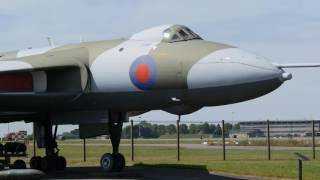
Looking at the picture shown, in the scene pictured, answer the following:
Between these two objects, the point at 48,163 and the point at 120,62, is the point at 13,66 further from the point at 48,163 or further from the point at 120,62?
the point at 48,163

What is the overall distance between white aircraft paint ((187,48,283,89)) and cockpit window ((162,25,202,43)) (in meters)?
1.24

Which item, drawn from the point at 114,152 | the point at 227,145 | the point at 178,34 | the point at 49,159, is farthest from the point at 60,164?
the point at 227,145

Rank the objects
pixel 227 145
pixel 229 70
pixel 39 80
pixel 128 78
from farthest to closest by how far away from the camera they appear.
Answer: pixel 227 145, pixel 39 80, pixel 128 78, pixel 229 70

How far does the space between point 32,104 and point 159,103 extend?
334 cm

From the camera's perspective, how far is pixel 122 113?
1521cm

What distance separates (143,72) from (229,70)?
6.96 feet

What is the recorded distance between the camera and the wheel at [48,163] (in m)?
17.1

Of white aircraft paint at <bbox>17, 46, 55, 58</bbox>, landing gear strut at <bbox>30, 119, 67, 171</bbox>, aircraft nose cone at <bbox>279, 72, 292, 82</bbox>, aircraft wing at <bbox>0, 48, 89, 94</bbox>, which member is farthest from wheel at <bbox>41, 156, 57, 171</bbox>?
aircraft nose cone at <bbox>279, 72, 292, 82</bbox>

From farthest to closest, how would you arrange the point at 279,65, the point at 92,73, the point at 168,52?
the point at 92,73
the point at 168,52
the point at 279,65

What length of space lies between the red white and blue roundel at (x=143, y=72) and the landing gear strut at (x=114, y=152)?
203 cm

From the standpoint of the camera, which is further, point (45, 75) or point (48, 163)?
point (48, 163)

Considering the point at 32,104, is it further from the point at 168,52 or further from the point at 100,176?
the point at 168,52

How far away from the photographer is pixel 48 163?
56.2 feet

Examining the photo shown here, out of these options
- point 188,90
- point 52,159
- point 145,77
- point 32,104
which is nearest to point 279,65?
point 188,90
